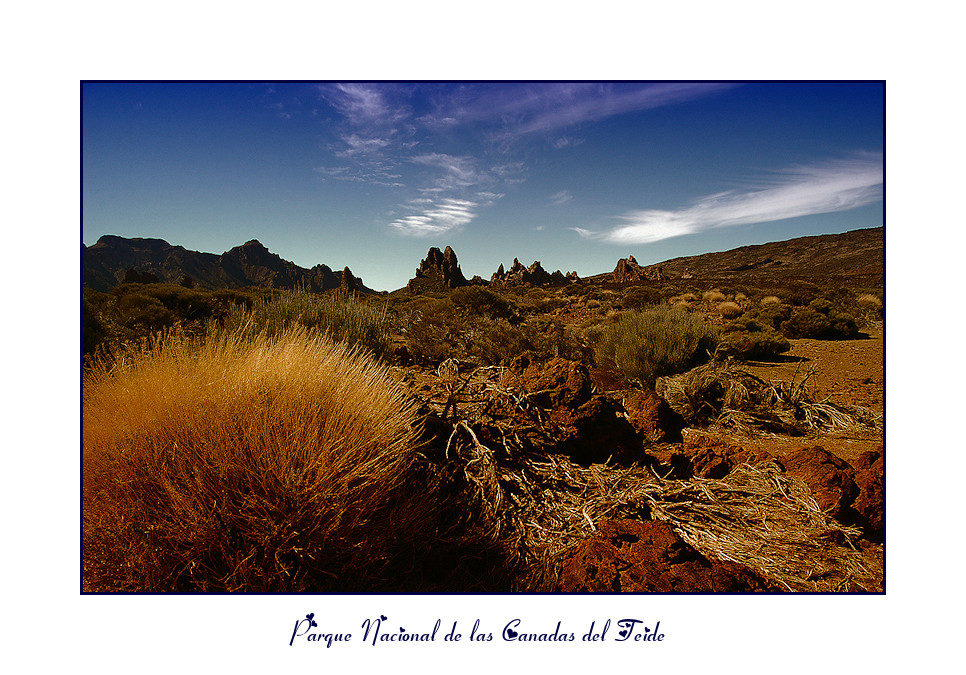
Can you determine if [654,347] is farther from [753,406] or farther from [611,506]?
[611,506]

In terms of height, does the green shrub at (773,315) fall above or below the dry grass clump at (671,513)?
above

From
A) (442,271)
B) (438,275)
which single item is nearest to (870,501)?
(438,275)

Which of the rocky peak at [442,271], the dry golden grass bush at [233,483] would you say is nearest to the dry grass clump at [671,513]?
the dry golden grass bush at [233,483]

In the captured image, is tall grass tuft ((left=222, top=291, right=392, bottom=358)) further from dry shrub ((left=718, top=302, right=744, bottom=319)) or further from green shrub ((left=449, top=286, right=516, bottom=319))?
dry shrub ((left=718, top=302, right=744, bottom=319))

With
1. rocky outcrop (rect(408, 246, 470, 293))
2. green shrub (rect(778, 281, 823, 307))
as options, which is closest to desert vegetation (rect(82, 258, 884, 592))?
green shrub (rect(778, 281, 823, 307))

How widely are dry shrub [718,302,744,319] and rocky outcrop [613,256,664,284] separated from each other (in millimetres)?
8698

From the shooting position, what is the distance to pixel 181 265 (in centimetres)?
474

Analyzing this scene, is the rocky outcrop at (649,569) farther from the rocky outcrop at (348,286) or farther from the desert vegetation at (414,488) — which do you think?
the rocky outcrop at (348,286)

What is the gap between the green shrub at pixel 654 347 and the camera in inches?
205

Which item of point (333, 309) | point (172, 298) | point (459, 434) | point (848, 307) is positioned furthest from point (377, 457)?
point (848, 307)

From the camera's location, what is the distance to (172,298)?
773 centimetres

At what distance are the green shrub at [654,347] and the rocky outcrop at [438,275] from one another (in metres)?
15.7

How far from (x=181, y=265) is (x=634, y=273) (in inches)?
1008

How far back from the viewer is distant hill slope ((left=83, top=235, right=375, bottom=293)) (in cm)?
263
